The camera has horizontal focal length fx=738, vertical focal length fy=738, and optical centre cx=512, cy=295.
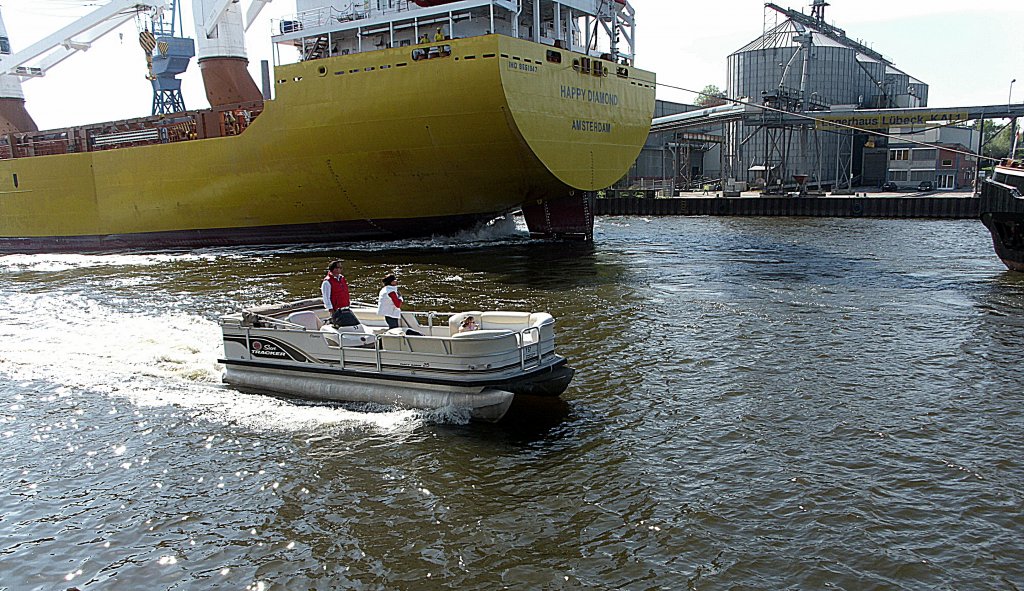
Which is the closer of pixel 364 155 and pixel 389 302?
pixel 389 302

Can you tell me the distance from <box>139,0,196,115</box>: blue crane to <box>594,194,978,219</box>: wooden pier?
27.3 meters

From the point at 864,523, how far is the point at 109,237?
3165 cm

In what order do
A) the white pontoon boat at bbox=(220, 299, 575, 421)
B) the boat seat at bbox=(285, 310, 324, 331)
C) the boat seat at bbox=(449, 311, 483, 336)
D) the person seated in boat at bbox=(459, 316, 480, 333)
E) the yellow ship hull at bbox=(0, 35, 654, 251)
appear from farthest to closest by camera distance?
1. the yellow ship hull at bbox=(0, 35, 654, 251)
2. the boat seat at bbox=(285, 310, 324, 331)
3. the boat seat at bbox=(449, 311, 483, 336)
4. the person seated in boat at bbox=(459, 316, 480, 333)
5. the white pontoon boat at bbox=(220, 299, 575, 421)

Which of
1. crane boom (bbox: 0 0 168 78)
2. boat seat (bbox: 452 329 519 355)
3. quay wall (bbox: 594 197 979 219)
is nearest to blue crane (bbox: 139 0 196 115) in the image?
crane boom (bbox: 0 0 168 78)

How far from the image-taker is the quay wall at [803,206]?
38.6 meters

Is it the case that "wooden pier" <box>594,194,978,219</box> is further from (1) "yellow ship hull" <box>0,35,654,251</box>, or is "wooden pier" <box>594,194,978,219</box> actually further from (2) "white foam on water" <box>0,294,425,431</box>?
(2) "white foam on water" <box>0,294,425,431</box>

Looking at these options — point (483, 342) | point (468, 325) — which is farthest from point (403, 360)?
point (483, 342)

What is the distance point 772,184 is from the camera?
51562 mm

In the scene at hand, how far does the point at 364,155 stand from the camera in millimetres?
23781

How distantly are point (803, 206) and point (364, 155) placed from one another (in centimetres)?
2804

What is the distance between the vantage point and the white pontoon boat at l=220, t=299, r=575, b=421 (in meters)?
9.29

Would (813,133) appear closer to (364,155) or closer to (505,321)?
(364,155)

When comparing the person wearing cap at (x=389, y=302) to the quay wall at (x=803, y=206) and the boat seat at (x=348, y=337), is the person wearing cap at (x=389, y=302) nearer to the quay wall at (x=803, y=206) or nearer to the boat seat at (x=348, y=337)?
the boat seat at (x=348, y=337)

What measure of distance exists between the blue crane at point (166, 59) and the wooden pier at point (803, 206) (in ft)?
89.5
